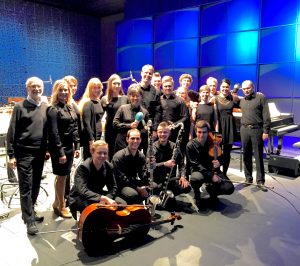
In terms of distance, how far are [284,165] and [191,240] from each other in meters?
2.80

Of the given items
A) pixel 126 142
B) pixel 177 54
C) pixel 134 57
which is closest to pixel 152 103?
pixel 126 142

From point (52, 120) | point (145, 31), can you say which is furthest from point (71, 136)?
point (145, 31)

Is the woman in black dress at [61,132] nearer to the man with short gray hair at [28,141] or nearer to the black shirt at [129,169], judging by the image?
the man with short gray hair at [28,141]

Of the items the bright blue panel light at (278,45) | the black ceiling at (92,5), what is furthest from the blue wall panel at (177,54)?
the black ceiling at (92,5)

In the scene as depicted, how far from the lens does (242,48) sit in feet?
22.9

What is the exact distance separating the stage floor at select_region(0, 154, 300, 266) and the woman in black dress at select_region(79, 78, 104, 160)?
2.97 feet

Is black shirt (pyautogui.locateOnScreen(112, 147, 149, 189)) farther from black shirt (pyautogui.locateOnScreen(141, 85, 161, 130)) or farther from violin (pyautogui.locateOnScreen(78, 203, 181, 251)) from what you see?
black shirt (pyautogui.locateOnScreen(141, 85, 161, 130))

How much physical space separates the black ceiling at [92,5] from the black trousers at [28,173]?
7462mm

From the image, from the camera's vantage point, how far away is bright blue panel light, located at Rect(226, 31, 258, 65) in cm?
682

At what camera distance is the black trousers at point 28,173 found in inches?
114

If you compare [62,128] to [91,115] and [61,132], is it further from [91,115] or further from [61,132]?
[91,115]

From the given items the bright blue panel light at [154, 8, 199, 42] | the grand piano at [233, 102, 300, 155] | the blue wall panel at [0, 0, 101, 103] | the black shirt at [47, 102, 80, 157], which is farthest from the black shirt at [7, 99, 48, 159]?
the blue wall panel at [0, 0, 101, 103]

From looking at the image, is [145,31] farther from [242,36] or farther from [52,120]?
[52,120]

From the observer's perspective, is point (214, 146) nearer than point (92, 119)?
No
